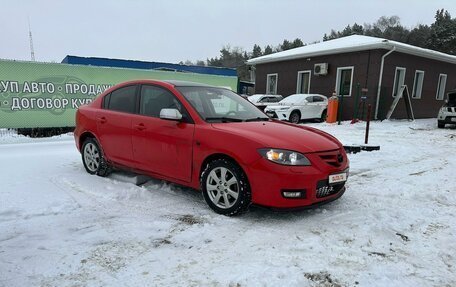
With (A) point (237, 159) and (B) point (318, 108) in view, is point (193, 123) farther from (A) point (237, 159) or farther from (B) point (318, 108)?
(B) point (318, 108)

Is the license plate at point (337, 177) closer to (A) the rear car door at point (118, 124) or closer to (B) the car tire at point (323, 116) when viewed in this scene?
(A) the rear car door at point (118, 124)

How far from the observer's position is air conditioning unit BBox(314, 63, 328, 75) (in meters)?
19.0

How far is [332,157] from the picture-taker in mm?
3953

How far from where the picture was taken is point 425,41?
157ft

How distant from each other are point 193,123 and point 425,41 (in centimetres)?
5344

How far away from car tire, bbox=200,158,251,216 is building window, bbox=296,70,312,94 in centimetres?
1782

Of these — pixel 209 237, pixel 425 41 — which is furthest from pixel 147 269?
pixel 425 41

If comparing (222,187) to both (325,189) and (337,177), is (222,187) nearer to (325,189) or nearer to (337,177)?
(325,189)

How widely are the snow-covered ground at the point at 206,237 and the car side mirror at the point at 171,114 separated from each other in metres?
1.05

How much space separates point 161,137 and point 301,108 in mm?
12692

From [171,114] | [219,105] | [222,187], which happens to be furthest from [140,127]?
[222,187]

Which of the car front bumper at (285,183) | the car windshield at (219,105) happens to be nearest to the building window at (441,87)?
the car windshield at (219,105)

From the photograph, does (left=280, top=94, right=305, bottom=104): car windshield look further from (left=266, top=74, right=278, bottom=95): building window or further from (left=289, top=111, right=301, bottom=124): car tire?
(left=266, top=74, right=278, bottom=95): building window

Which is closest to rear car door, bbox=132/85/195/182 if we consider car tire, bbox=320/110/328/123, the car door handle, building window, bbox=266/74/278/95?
the car door handle
